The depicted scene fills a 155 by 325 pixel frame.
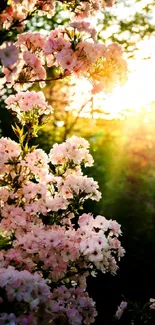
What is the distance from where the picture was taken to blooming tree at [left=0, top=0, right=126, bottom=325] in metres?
3.66

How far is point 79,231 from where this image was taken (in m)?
3.79

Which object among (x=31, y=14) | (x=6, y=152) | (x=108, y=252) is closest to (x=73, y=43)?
(x=31, y=14)

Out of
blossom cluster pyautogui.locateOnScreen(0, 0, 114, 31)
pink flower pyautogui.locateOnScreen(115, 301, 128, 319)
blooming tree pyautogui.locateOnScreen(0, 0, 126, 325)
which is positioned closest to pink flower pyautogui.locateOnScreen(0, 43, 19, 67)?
blooming tree pyautogui.locateOnScreen(0, 0, 126, 325)

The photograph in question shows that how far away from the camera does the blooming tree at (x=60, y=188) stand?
3.66 meters

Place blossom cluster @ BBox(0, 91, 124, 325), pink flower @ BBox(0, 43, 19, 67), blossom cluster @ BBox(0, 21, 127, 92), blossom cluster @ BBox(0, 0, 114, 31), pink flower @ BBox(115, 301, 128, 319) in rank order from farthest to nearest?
pink flower @ BBox(115, 301, 128, 319), blossom cluster @ BBox(0, 21, 127, 92), blossom cluster @ BBox(0, 91, 124, 325), blossom cluster @ BBox(0, 0, 114, 31), pink flower @ BBox(0, 43, 19, 67)

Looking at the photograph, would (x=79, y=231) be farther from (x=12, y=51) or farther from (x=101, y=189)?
(x=101, y=189)

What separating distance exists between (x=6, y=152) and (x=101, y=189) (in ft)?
11.4

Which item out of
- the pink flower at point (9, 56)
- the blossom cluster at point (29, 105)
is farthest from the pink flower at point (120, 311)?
the pink flower at point (9, 56)

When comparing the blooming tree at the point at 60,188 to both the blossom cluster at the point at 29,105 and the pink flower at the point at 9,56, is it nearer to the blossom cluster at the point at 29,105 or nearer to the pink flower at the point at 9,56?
the blossom cluster at the point at 29,105

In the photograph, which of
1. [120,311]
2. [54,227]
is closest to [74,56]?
[54,227]

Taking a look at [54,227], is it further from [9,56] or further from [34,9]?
[34,9]

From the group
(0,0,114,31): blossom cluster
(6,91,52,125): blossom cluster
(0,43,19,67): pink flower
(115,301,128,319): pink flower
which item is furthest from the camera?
(6,91,52,125): blossom cluster

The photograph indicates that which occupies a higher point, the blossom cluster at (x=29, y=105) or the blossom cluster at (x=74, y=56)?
the blossom cluster at (x=74, y=56)

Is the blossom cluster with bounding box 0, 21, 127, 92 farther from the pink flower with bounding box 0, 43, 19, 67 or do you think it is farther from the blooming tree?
the pink flower with bounding box 0, 43, 19, 67
